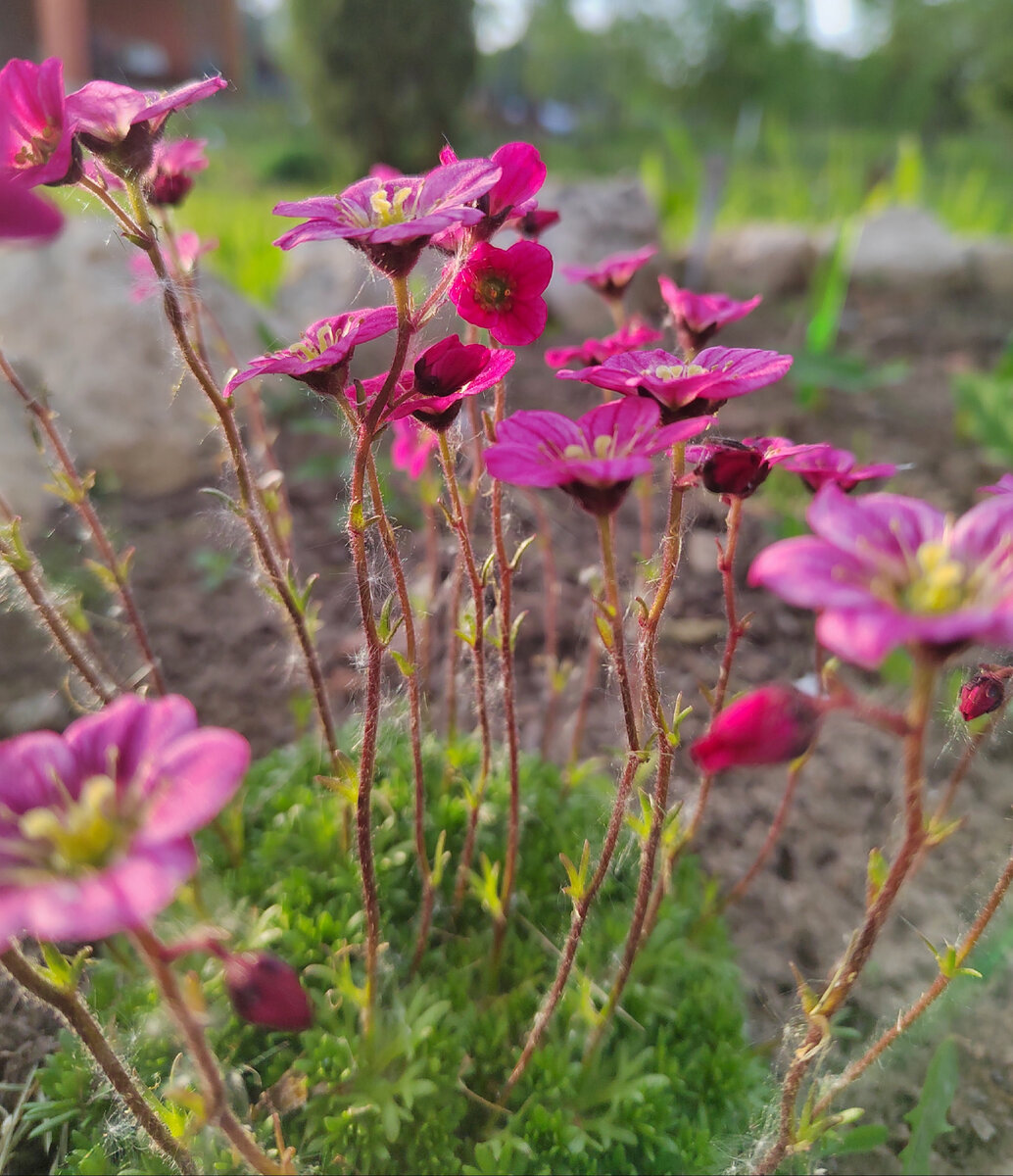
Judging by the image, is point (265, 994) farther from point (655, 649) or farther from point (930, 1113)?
point (930, 1113)

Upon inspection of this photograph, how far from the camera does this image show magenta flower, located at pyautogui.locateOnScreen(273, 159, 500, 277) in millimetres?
891

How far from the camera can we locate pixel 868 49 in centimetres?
2473

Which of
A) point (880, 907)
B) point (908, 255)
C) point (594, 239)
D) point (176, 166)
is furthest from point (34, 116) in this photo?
point (908, 255)

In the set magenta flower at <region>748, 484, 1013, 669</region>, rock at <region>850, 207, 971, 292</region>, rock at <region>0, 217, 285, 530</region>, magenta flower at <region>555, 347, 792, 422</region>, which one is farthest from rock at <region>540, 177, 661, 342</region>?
magenta flower at <region>748, 484, 1013, 669</region>

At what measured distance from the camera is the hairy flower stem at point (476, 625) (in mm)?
1196

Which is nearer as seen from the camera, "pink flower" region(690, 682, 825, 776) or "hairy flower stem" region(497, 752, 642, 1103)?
"pink flower" region(690, 682, 825, 776)

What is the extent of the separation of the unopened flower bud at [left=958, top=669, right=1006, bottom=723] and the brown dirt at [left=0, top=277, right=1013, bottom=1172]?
29cm

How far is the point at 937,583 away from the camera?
77cm

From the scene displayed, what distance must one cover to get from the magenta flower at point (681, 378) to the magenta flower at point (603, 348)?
27 cm

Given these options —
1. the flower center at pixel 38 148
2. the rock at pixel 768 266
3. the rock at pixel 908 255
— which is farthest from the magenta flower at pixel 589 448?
the rock at pixel 908 255

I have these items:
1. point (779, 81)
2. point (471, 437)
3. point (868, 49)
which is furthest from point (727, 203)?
point (868, 49)

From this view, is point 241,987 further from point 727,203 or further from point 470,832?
point 727,203

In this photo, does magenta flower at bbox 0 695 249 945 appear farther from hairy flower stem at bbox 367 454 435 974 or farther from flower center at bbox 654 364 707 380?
flower center at bbox 654 364 707 380

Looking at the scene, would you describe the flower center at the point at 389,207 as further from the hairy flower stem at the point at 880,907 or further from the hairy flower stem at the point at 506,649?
the hairy flower stem at the point at 880,907
